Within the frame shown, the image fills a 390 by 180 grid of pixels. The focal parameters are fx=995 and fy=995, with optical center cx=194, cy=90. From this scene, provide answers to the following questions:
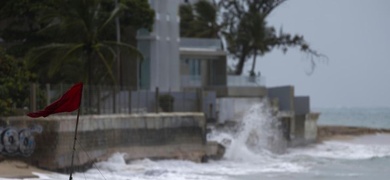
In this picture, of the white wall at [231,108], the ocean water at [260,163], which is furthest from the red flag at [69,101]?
the white wall at [231,108]

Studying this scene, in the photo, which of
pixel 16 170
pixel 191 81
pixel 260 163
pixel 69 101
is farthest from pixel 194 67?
pixel 69 101

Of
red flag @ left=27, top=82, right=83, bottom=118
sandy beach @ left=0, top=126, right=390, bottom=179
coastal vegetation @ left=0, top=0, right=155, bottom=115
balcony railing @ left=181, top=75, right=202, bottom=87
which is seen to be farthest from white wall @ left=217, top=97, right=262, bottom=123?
red flag @ left=27, top=82, right=83, bottom=118

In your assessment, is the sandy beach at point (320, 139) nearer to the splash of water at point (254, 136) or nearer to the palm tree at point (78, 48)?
the palm tree at point (78, 48)

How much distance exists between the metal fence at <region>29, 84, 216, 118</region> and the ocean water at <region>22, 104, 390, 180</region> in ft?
6.68

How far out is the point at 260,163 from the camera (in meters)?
42.0

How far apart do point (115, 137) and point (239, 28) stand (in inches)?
1330

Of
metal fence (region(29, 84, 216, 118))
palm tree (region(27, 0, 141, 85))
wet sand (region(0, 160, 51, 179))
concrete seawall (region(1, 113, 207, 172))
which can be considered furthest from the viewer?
palm tree (region(27, 0, 141, 85))

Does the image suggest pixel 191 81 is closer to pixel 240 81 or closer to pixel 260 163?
pixel 240 81

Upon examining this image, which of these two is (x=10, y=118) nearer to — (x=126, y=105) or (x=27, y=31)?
(x=126, y=105)

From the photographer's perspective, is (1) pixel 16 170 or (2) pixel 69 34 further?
(2) pixel 69 34

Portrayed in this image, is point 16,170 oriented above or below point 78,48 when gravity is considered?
below

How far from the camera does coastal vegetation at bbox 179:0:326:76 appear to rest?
6456cm

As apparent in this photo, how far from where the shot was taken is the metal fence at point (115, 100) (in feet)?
107

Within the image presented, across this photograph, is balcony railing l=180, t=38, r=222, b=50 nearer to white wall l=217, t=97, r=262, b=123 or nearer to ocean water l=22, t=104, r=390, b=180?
white wall l=217, t=97, r=262, b=123
